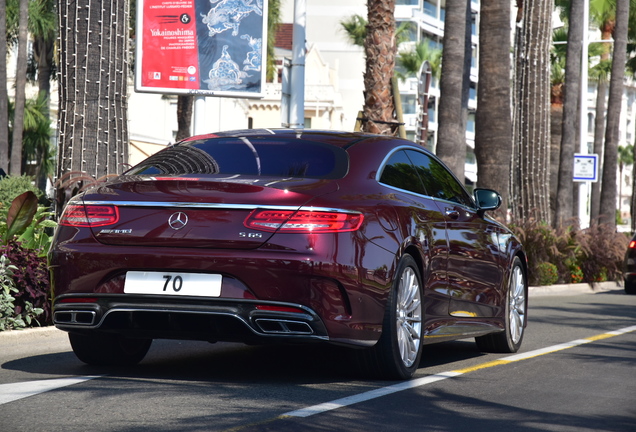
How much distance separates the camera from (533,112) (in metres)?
23.3

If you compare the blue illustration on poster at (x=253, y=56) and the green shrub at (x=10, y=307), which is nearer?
the green shrub at (x=10, y=307)

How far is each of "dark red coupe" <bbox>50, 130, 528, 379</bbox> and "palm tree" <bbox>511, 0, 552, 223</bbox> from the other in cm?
1637

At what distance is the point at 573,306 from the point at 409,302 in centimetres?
924

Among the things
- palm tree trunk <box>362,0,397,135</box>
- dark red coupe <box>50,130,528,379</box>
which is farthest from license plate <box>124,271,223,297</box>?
palm tree trunk <box>362,0,397,135</box>

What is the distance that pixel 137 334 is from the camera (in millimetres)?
6617

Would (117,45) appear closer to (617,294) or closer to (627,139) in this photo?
(617,294)

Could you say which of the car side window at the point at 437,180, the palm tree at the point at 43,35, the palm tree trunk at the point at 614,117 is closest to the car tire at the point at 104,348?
the car side window at the point at 437,180

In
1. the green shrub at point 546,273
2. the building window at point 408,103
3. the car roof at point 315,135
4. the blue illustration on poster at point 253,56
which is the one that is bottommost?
the green shrub at point 546,273

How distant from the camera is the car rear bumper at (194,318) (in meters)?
6.25

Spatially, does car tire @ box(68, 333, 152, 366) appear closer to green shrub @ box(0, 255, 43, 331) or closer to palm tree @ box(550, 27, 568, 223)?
green shrub @ box(0, 255, 43, 331)

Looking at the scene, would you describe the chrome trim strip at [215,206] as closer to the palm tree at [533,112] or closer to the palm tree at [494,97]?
the palm tree at [494,97]

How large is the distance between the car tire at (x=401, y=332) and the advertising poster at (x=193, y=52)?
21.4 ft

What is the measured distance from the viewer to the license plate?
247 inches

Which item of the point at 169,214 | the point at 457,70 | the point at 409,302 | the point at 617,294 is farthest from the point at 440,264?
the point at 617,294
